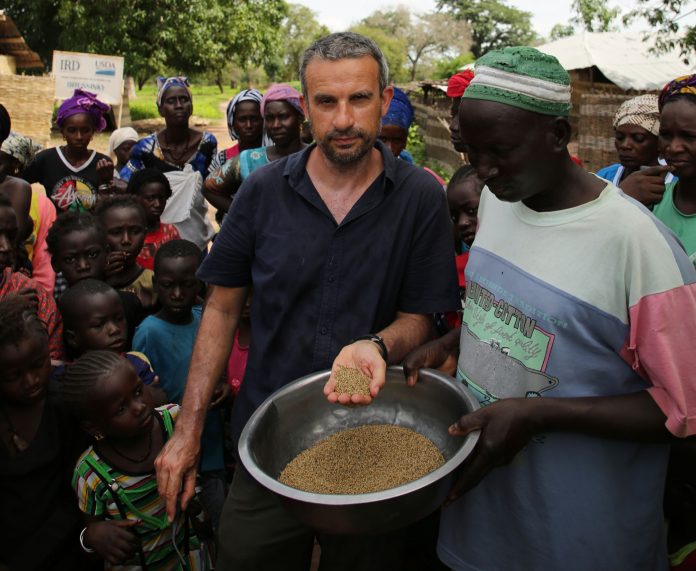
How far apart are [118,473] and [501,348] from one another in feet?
5.16

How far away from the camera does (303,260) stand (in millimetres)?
Result: 2197

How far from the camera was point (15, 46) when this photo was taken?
19.7 meters

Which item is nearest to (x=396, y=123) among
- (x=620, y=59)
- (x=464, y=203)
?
(x=464, y=203)

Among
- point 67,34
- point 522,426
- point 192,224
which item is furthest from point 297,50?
point 522,426

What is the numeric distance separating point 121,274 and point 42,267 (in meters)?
0.46

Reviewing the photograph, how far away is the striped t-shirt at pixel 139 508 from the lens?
2.44 metres

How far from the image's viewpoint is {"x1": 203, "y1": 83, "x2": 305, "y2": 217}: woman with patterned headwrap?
4449mm

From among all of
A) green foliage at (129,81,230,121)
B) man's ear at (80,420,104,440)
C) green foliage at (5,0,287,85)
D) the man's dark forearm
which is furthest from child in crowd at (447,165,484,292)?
green foliage at (129,81,230,121)

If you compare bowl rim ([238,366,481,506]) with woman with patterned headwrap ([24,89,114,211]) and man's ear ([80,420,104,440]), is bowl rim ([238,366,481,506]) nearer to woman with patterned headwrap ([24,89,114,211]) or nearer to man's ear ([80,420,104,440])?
man's ear ([80,420,104,440])

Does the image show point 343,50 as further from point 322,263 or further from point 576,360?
point 576,360

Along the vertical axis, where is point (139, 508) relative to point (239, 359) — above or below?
below

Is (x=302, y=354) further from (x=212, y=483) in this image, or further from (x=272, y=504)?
(x=212, y=483)

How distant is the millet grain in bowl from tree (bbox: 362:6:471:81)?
6065 cm

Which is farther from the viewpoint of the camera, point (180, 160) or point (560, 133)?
point (180, 160)
